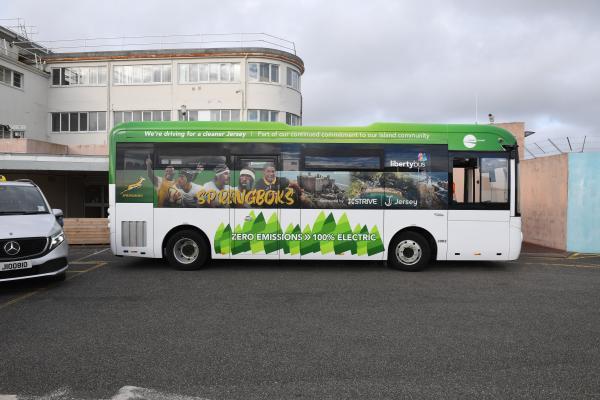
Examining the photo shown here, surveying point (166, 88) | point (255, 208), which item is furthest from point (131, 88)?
point (255, 208)

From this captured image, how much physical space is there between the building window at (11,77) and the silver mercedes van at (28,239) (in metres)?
22.1

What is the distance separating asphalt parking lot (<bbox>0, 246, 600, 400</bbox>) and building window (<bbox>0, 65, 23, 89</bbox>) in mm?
23321

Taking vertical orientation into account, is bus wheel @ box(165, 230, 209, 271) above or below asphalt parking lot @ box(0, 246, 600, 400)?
above

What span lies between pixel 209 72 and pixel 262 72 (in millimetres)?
3454

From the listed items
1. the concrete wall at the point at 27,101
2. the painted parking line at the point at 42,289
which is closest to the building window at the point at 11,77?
the concrete wall at the point at 27,101

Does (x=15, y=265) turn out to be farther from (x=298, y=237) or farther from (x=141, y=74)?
(x=141, y=74)

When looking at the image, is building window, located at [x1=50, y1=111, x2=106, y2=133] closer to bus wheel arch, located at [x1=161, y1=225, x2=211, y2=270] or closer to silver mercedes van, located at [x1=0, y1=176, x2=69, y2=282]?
silver mercedes van, located at [x1=0, y1=176, x2=69, y2=282]

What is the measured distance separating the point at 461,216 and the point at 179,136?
6340mm

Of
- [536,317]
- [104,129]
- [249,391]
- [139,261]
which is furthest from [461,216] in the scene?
[104,129]

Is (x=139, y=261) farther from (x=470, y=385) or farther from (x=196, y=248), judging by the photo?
(x=470, y=385)

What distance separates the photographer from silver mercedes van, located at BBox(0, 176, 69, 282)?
6730 millimetres

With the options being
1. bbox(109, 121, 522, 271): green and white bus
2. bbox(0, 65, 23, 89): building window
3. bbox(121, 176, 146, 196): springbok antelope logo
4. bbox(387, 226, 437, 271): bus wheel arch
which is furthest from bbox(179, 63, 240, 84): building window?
bbox(387, 226, 437, 271): bus wheel arch

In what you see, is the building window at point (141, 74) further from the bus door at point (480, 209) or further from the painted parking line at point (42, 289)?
the bus door at point (480, 209)

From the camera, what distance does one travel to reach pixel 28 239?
6.90 m
